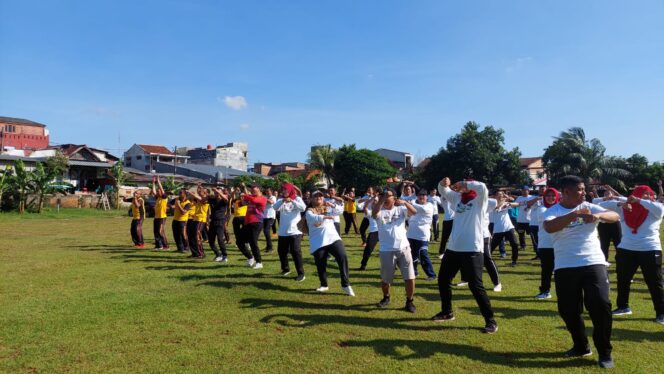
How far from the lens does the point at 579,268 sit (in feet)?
15.8

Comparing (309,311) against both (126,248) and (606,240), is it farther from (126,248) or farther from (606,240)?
(126,248)

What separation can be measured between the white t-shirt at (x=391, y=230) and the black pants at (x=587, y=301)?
2.50 meters

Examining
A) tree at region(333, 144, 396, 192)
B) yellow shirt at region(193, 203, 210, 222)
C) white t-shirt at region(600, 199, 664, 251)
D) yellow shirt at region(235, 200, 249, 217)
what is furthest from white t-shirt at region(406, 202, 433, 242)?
tree at region(333, 144, 396, 192)

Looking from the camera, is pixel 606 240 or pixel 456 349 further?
pixel 606 240

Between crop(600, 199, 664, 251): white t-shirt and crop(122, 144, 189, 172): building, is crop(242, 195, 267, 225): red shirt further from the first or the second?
crop(122, 144, 189, 172): building

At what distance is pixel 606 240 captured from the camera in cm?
1001

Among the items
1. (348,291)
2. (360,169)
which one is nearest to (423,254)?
(348,291)

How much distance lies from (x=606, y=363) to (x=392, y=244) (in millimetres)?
3125

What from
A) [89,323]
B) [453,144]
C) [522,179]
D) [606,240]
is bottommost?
[89,323]

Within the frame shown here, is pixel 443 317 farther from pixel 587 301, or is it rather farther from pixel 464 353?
pixel 587 301

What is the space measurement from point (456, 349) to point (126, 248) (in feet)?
38.5

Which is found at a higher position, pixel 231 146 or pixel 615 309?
pixel 231 146

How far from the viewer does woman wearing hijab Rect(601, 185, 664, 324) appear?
21.0 ft

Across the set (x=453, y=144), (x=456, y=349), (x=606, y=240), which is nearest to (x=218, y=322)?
(x=456, y=349)
